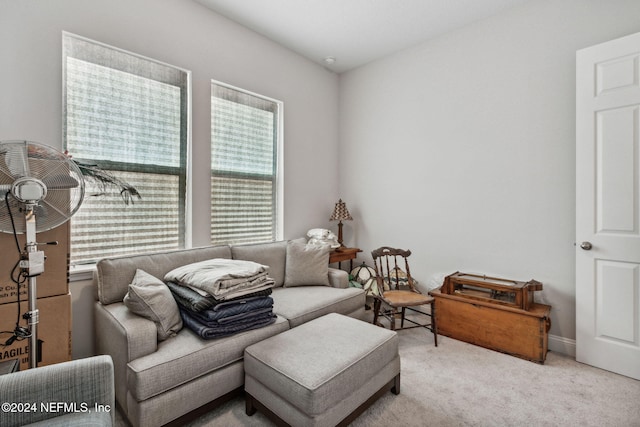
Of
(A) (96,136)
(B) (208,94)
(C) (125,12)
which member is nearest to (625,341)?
(B) (208,94)

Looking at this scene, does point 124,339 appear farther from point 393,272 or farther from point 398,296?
point 393,272

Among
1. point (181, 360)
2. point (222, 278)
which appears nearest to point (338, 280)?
point (222, 278)

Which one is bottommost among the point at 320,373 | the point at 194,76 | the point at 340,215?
the point at 320,373

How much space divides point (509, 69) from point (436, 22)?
0.81 meters

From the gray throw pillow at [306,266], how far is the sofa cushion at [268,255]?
0.07 m

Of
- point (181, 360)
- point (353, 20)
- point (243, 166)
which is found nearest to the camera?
point (181, 360)

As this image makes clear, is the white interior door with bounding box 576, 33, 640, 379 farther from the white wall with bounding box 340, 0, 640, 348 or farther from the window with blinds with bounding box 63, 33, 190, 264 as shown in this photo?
the window with blinds with bounding box 63, 33, 190, 264

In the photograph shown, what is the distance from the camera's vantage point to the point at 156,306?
5.55 ft

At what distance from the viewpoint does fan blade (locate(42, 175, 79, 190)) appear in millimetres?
1415

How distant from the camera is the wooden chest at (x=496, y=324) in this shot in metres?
2.28

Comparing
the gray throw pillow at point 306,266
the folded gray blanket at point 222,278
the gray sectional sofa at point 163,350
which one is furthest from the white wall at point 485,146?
the folded gray blanket at point 222,278

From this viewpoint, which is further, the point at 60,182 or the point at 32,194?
the point at 60,182

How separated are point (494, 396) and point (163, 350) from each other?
198 cm

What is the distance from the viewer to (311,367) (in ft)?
4.91
